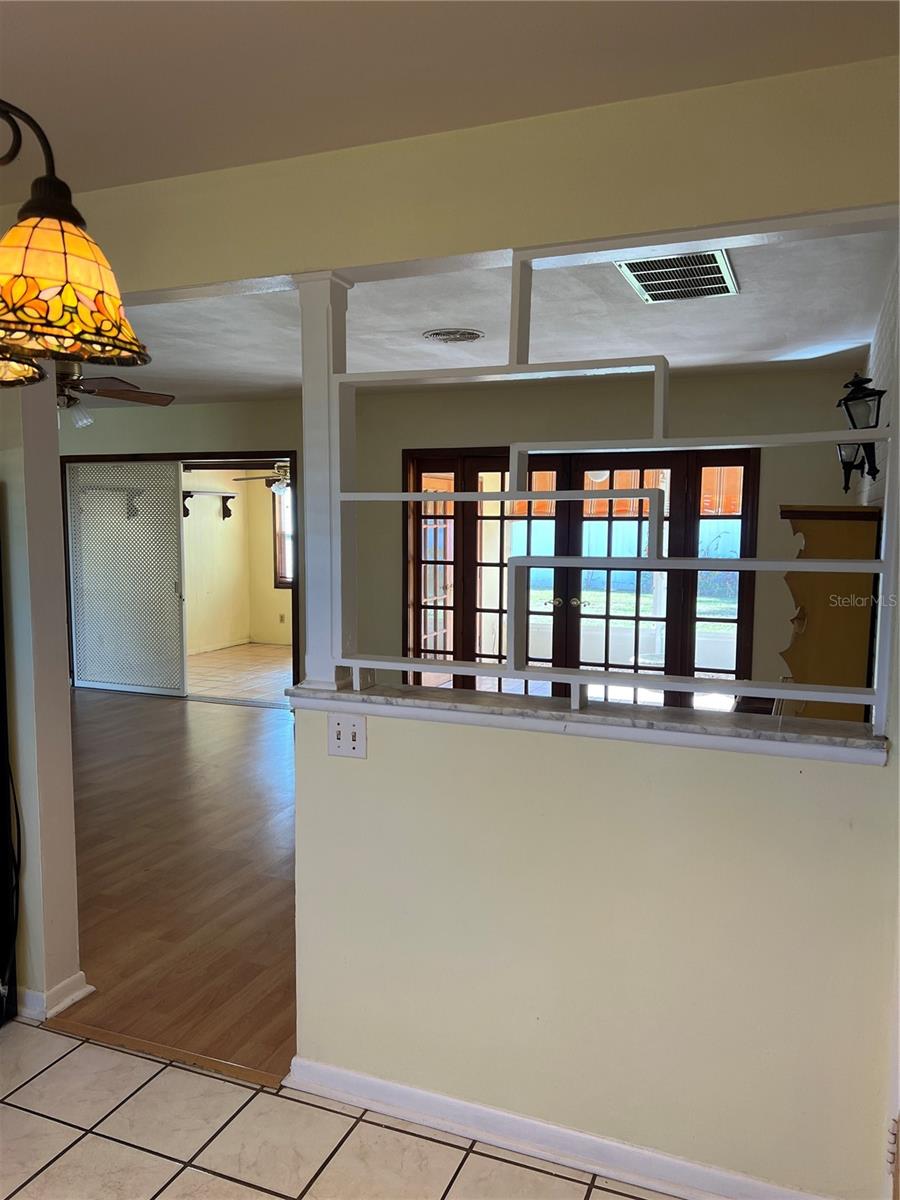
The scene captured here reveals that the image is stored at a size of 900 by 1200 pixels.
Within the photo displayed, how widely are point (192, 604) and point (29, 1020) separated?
7.12m

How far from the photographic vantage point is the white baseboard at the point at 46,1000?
8.48 feet

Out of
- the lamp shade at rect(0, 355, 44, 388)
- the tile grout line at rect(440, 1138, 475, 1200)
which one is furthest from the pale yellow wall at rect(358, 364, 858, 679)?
the lamp shade at rect(0, 355, 44, 388)

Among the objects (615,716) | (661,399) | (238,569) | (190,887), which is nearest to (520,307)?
(661,399)

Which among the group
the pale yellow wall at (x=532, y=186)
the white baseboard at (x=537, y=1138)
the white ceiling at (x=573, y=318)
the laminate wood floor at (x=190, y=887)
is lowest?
the laminate wood floor at (x=190, y=887)

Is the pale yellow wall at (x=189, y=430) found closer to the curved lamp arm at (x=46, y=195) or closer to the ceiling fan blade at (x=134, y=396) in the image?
the ceiling fan blade at (x=134, y=396)

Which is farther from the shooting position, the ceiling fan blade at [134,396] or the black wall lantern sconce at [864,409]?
the ceiling fan blade at [134,396]

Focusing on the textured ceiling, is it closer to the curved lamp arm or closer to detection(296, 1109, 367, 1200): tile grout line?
the curved lamp arm

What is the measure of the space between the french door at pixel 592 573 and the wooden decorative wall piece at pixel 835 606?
258 cm

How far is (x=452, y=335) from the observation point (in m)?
4.28

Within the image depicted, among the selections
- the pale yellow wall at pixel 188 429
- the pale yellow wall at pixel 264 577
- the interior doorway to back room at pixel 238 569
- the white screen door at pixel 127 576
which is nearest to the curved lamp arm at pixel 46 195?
the pale yellow wall at pixel 188 429

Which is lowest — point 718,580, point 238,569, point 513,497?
point 238,569

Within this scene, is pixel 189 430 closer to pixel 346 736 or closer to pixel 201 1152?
pixel 346 736

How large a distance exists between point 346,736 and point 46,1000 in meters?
1.37

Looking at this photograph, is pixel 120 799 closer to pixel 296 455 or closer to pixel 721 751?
pixel 296 455
